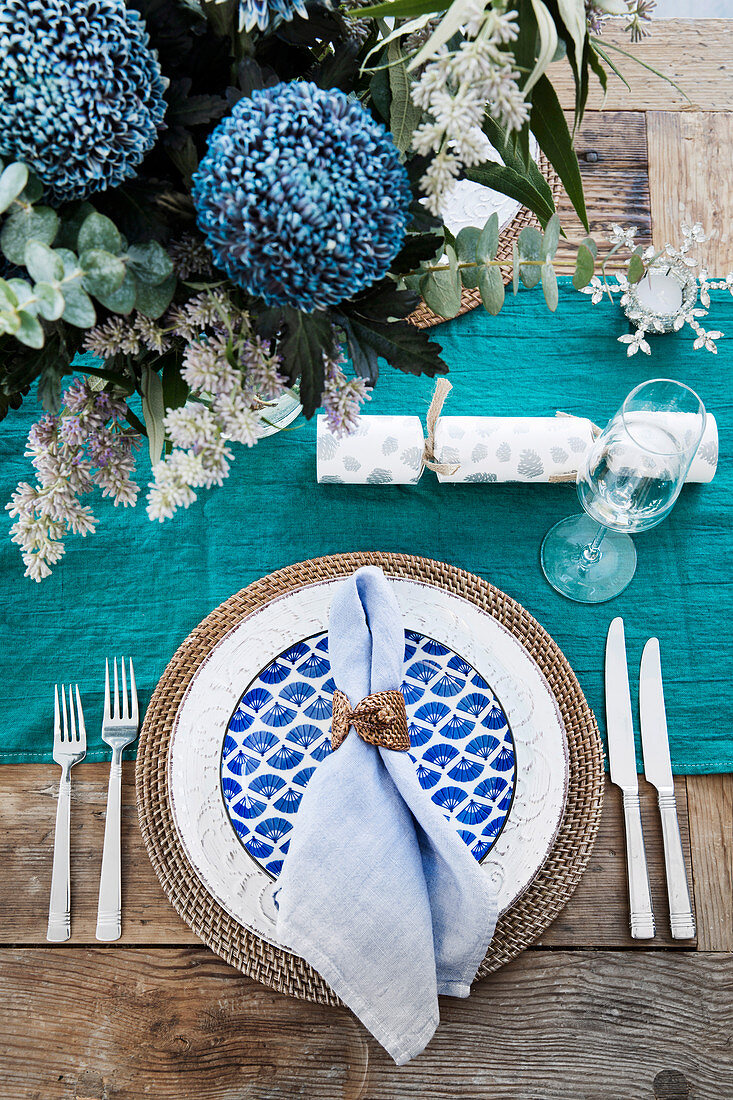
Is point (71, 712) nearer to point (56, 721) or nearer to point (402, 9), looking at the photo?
point (56, 721)

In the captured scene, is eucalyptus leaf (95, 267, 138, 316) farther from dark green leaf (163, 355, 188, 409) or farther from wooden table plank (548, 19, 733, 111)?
wooden table plank (548, 19, 733, 111)

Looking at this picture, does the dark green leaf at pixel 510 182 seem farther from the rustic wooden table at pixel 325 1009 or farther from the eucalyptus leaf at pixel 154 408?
the rustic wooden table at pixel 325 1009

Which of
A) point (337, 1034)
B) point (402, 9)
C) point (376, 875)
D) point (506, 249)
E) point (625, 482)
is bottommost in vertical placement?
point (337, 1034)

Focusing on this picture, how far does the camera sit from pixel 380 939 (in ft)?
1.98

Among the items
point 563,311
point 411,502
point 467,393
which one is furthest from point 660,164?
point 411,502

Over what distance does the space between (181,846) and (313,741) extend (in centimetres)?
15

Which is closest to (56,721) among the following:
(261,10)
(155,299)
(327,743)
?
(327,743)

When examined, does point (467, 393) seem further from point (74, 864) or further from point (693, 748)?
point (74, 864)

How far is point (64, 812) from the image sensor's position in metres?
0.71

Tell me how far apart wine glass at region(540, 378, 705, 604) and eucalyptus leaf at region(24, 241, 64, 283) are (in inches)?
18.6

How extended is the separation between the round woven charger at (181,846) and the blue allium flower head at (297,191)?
0.42 metres

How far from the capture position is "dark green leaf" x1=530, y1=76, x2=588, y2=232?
0.37 meters

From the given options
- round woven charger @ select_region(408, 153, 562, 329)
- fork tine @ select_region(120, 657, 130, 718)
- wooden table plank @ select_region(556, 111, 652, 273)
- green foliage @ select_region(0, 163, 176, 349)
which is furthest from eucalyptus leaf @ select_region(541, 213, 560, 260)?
fork tine @ select_region(120, 657, 130, 718)

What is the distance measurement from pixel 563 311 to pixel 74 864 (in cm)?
75
